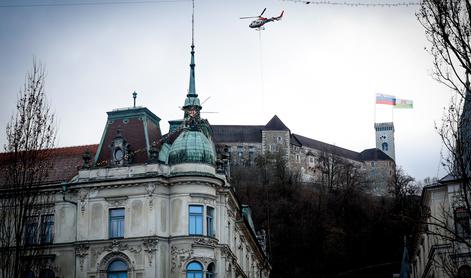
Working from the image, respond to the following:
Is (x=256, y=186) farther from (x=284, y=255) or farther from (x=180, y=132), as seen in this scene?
(x=180, y=132)

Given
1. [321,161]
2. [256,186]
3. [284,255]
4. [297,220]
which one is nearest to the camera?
[284,255]

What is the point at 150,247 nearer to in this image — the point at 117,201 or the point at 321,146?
the point at 117,201

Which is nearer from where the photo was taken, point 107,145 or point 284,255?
point 107,145

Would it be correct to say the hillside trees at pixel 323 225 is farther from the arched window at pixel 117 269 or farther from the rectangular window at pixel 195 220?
the arched window at pixel 117 269

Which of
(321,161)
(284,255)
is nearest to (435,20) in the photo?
(284,255)

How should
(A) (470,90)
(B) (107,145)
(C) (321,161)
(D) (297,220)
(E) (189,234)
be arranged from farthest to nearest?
1. (C) (321,161)
2. (D) (297,220)
3. (B) (107,145)
4. (E) (189,234)
5. (A) (470,90)

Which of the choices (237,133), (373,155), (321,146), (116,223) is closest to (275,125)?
(237,133)

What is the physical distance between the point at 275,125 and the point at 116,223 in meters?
126

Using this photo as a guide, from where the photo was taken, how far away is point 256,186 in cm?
13562

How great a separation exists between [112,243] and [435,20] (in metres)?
29.2

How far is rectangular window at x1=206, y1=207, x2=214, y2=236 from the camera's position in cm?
5006

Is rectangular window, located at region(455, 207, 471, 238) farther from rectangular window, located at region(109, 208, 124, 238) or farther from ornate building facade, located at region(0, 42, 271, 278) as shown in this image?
rectangular window, located at region(109, 208, 124, 238)

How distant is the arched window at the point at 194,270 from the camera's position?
48.5 metres

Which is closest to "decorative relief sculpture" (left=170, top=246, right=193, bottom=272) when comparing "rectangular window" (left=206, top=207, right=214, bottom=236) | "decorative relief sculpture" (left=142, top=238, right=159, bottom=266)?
"decorative relief sculpture" (left=142, top=238, right=159, bottom=266)
